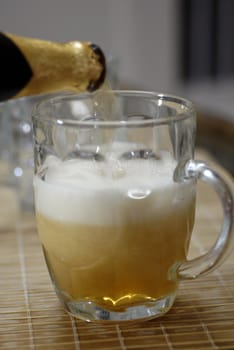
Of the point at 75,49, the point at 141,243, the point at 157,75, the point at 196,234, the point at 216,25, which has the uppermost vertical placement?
the point at 75,49

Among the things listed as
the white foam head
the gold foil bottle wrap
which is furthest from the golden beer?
the gold foil bottle wrap

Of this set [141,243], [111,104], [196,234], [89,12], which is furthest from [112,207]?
[89,12]

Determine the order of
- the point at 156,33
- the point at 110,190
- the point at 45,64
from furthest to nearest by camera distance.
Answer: the point at 156,33, the point at 45,64, the point at 110,190

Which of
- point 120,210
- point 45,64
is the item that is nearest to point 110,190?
point 120,210

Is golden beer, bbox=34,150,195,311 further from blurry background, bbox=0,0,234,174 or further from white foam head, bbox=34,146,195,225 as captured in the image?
blurry background, bbox=0,0,234,174

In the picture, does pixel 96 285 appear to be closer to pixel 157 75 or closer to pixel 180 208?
pixel 180 208

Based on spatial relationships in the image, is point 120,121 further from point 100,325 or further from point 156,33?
point 156,33
